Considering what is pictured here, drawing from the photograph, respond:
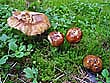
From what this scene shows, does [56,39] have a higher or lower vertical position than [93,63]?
higher

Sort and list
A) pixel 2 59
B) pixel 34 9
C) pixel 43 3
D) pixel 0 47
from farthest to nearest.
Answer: pixel 43 3, pixel 34 9, pixel 0 47, pixel 2 59

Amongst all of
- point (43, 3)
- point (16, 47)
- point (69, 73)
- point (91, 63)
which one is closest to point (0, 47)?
point (16, 47)

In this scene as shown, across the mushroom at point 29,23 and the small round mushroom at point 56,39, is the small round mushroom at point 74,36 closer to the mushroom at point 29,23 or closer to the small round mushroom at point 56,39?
the small round mushroom at point 56,39

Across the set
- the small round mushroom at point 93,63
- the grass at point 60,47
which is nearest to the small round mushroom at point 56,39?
the grass at point 60,47

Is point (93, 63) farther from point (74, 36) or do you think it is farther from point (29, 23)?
point (29, 23)

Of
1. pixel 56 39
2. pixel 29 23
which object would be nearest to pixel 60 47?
pixel 56 39

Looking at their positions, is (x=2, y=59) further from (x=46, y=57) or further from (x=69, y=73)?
(x=69, y=73)

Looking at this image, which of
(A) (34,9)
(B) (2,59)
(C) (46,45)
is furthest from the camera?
(A) (34,9)
